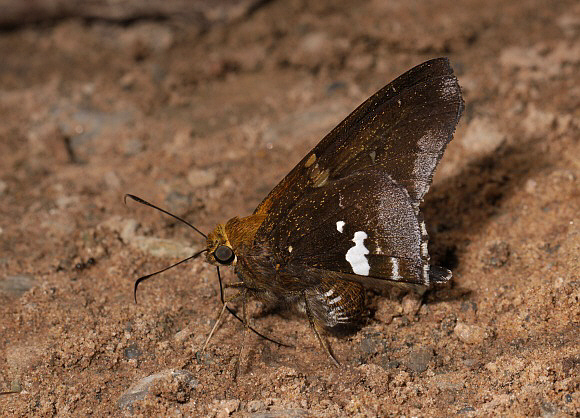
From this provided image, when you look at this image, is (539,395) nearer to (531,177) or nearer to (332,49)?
(531,177)

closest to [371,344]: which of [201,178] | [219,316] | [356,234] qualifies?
[356,234]

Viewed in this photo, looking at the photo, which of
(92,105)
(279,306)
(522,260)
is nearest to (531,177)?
(522,260)

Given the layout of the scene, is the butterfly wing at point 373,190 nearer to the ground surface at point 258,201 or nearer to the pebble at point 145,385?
the ground surface at point 258,201

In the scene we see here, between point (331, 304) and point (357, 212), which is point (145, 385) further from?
point (357, 212)

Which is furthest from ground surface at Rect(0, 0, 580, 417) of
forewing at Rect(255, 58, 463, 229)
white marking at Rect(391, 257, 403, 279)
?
forewing at Rect(255, 58, 463, 229)

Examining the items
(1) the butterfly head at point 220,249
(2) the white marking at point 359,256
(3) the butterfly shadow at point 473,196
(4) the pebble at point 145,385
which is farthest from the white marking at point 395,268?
(4) the pebble at point 145,385

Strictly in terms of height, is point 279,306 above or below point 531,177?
below
